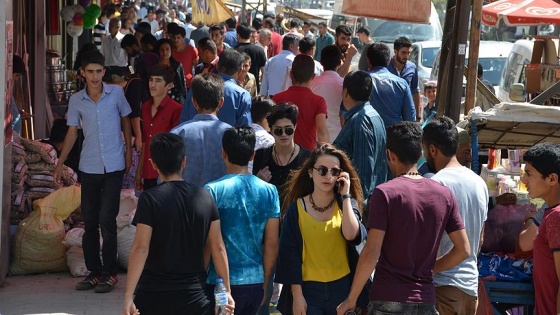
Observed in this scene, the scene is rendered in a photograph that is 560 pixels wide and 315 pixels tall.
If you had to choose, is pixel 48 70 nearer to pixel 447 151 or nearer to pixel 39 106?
pixel 39 106

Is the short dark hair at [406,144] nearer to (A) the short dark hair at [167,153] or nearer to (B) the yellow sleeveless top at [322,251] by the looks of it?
(B) the yellow sleeveless top at [322,251]

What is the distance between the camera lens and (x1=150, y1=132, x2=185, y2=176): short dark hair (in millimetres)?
5340

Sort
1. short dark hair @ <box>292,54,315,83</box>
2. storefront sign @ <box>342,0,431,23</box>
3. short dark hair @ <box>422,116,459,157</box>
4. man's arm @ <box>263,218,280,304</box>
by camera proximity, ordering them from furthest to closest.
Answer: storefront sign @ <box>342,0,431,23</box> → short dark hair @ <box>292,54,315,83</box> → short dark hair @ <box>422,116,459,157</box> → man's arm @ <box>263,218,280,304</box>

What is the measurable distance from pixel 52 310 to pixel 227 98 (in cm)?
208

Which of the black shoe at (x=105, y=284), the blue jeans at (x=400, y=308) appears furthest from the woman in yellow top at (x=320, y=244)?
the black shoe at (x=105, y=284)

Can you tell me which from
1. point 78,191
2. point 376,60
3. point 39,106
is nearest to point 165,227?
point 78,191

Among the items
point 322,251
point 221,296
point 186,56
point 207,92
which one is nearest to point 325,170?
point 322,251

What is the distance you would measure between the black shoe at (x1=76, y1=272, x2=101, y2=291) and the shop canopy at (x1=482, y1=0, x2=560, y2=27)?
28.5 ft

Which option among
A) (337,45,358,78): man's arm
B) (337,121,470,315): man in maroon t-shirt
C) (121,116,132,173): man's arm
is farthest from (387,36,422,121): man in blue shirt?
(337,121,470,315): man in maroon t-shirt

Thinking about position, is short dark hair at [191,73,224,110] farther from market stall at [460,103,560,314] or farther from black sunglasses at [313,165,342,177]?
market stall at [460,103,560,314]

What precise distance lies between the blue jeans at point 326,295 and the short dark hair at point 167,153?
92 cm

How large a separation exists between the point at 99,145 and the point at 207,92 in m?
1.36

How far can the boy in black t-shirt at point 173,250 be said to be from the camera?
202 inches

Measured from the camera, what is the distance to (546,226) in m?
5.32
